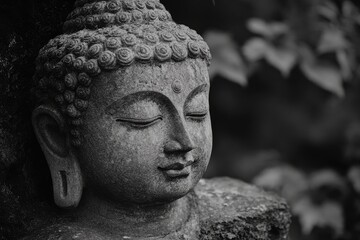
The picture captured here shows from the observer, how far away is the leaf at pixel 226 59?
2.96 meters

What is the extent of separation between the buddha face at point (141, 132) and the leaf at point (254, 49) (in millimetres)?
1324

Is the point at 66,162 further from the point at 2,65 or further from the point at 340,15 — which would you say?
the point at 340,15

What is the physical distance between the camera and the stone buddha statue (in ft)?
5.45

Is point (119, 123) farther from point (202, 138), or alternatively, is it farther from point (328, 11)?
point (328, 11)

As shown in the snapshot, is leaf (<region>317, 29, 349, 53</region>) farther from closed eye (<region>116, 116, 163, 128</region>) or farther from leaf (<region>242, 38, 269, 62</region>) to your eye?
closed eye (<region>116, 116, 163, 128</region>)

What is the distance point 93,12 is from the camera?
5.88 ft

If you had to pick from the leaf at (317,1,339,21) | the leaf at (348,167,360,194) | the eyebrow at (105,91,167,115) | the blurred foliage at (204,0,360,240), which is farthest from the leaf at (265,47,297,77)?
the eyebrow at (105,91,167,115)

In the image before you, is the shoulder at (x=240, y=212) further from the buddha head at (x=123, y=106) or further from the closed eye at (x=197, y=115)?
the closed eye at (x=197, y=115)

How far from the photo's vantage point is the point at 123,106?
1669mm

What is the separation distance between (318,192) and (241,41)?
3.09 feet

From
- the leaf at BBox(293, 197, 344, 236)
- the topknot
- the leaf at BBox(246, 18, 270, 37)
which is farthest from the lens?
the leaf at BBox(293, 197, 344, 236)

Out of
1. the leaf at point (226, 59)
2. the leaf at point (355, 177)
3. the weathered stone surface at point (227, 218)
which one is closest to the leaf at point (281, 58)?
the leaf at point (226, 59)

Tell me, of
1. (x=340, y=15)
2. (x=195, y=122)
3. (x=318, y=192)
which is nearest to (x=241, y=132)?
(x=318, y=192)

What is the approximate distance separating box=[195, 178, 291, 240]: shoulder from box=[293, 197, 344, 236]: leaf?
104 cm
